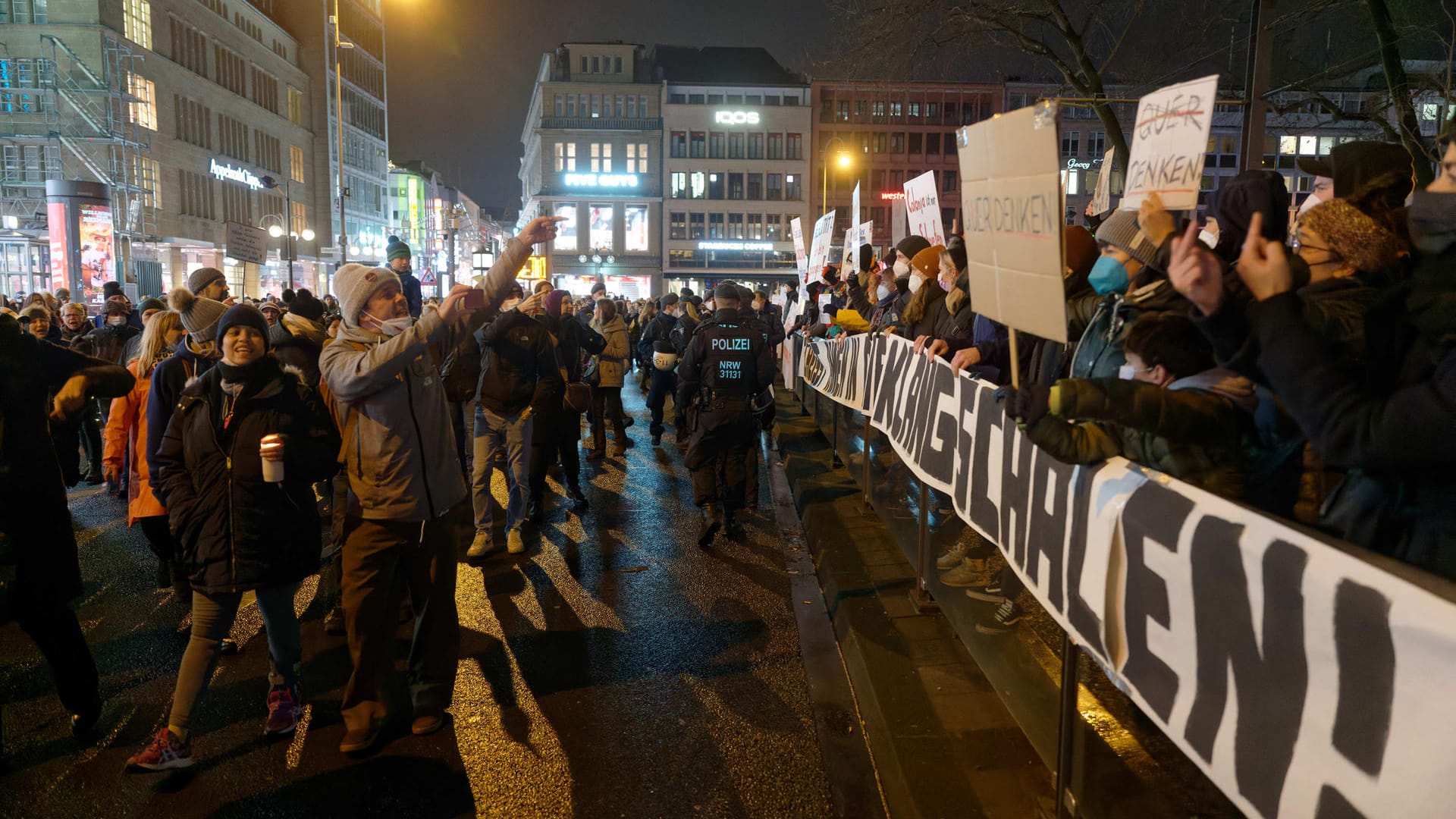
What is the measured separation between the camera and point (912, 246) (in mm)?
8000

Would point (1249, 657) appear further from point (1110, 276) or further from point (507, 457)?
point (507, 457)

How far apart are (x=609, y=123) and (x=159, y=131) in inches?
1543

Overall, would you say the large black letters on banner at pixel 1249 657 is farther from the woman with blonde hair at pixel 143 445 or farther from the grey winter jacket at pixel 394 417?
the woman with blonde hair at pixel 143 445

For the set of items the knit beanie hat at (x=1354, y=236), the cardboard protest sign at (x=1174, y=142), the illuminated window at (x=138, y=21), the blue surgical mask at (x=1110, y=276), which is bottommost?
the blue surgical mask at (x=1110, y=276)

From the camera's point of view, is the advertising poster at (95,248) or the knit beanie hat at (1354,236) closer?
the knit beanie hat at (1354,236)

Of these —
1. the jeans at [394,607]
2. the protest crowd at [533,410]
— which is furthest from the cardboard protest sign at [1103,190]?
the jeans at [394,607]

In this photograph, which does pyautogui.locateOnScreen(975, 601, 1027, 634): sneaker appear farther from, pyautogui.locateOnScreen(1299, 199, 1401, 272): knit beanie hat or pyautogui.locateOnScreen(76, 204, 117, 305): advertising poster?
pyautogui.locateOnScreen(76, 204, 117, 305): advertising poster

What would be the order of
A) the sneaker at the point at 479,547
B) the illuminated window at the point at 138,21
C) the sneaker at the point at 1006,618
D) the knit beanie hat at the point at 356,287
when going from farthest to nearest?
the illuminated window at the point at 138,21 < the sneaker at the point at 479,547 < the sneaker at the point at 1006,618 < the knit beanie hat at the point at 356,287

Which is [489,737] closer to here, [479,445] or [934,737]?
[934,737]

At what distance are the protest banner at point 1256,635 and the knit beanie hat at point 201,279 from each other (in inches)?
250

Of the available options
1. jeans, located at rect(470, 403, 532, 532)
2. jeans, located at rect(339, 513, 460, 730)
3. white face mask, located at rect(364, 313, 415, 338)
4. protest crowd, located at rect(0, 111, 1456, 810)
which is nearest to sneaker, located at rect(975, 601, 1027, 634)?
protest crowd, located at rect(0, 111, 1456, 810)

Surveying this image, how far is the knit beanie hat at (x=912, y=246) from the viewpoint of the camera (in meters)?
7.93

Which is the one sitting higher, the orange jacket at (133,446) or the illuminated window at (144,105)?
the illuminated window at (144,105)

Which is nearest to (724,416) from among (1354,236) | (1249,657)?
(1354,236)
